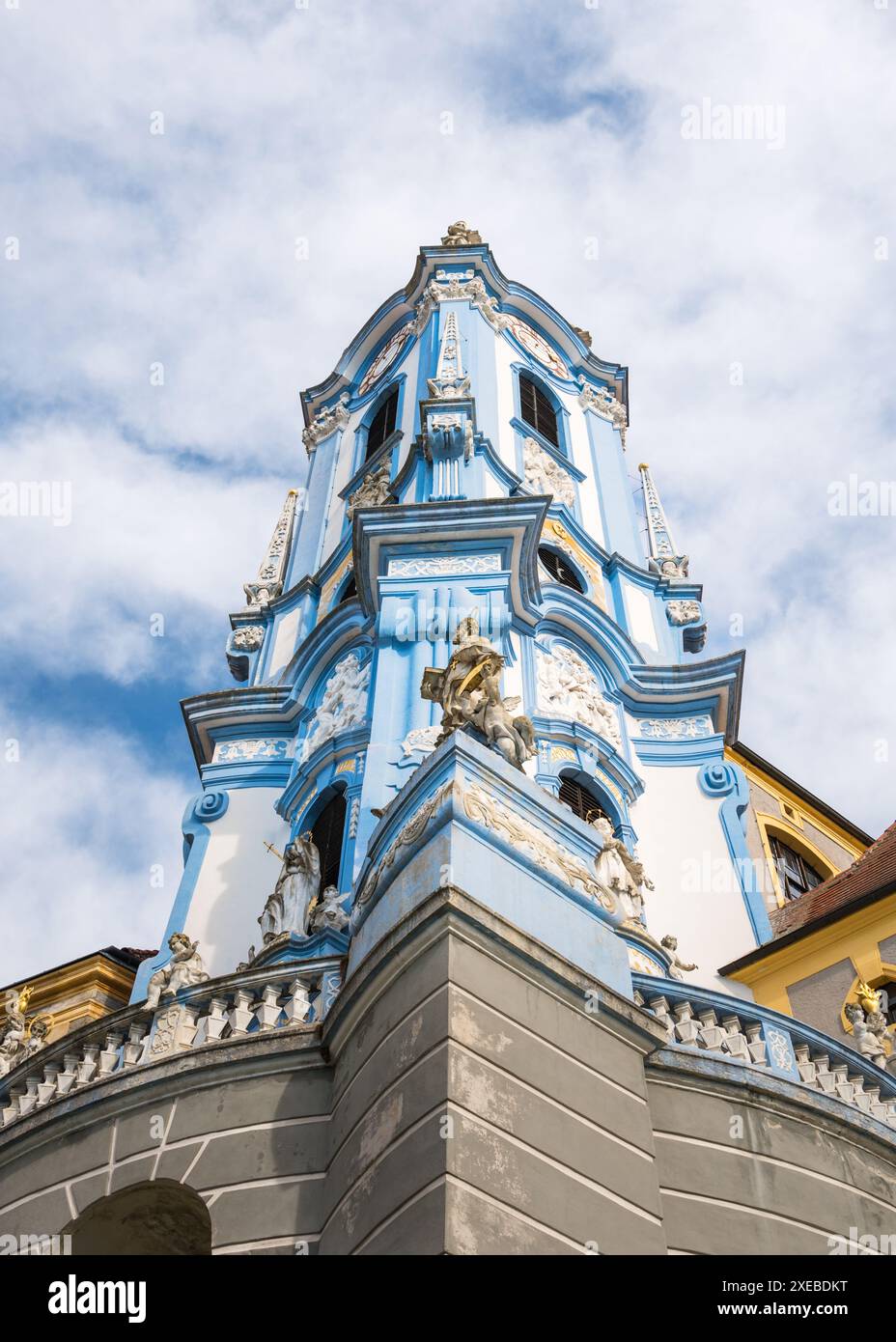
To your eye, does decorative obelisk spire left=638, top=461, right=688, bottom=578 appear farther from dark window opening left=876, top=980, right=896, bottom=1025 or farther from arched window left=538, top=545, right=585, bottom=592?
dark window opening left=876, top=980, right=896, bottom=1025

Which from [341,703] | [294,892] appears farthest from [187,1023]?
[341,703]

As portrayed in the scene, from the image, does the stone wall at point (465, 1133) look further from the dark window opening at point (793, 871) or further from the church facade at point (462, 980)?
the dark window opening at point (793, 871)

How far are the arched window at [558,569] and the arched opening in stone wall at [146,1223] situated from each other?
11089mm

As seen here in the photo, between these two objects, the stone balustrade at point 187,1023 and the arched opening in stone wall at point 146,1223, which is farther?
the stone balustrade at point 187,1023

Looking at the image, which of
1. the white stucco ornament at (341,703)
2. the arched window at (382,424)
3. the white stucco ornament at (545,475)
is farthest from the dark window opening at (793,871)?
the arched window at (382,424)

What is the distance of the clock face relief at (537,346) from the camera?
24391mm

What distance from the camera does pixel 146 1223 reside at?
31.7 feet

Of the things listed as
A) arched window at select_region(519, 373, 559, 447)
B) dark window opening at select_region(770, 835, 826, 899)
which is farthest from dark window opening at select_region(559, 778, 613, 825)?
arched window at select_region(519, 373, 559, 447)

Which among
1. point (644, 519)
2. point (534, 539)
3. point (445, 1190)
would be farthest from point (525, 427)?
point (445, 1190)

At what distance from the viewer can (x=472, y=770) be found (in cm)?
977

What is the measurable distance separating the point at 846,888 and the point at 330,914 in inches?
268

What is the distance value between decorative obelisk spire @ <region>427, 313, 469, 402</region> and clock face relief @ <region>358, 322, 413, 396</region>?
204 cm

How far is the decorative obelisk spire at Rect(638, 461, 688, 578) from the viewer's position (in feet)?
71.5
